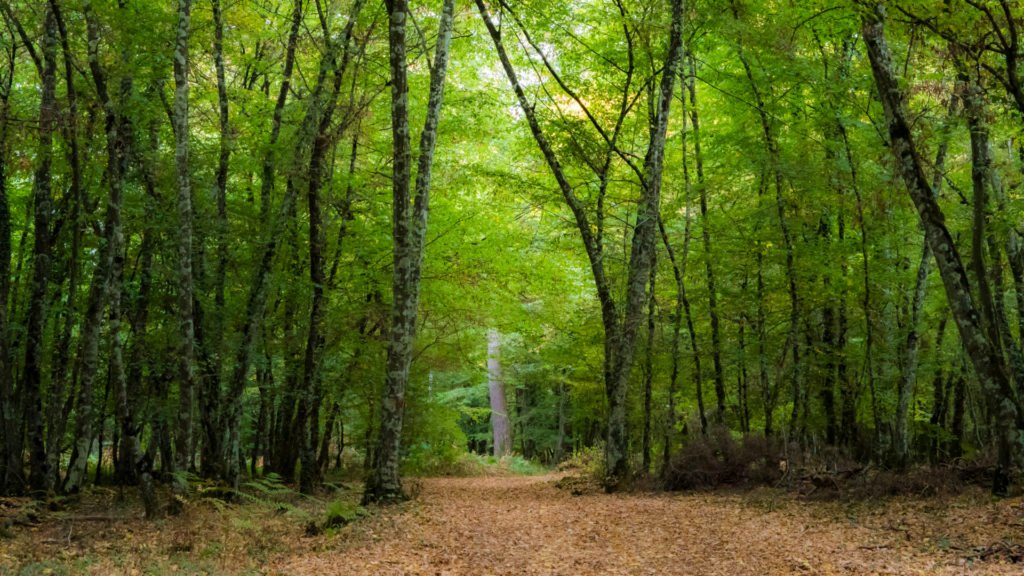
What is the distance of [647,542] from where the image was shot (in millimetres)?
7453

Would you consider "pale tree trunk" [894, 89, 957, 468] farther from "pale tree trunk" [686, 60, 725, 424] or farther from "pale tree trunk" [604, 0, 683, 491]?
"pale tree trunk" [604, 0, 683, 491]

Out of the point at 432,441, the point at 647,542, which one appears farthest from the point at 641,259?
the point at 432,441

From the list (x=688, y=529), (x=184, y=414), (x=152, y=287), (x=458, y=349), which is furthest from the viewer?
(x=458, y=349)

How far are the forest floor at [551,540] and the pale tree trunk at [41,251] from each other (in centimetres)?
112

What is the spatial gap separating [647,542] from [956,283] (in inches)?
182

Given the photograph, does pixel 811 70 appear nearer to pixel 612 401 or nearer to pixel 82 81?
pixel 612 401

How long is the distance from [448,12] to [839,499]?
9.24 meters

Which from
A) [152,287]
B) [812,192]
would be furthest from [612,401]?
[152,287]

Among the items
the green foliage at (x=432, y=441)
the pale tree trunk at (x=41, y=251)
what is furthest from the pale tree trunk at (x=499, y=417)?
the pale tree trunk at (x=41, y=251)

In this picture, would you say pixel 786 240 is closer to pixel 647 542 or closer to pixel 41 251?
pixel 647 542

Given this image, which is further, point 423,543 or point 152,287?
point 152,287

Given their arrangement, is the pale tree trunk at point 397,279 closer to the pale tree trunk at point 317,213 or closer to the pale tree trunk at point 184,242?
the pale tree trunk at point 317,213

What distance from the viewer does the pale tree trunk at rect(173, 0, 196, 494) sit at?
28.1 ft

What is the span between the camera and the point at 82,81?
34.5 ft
